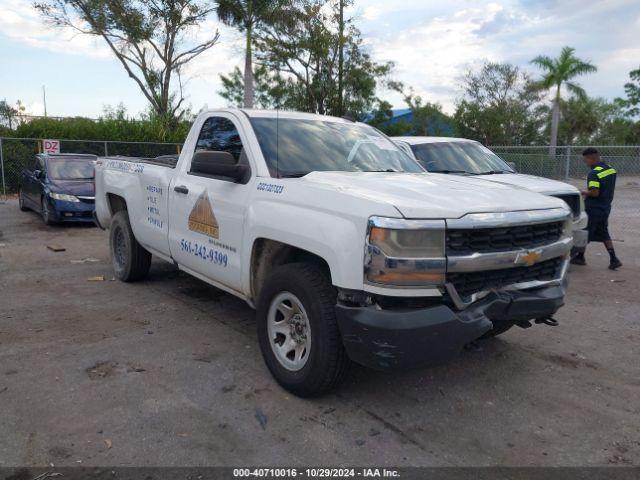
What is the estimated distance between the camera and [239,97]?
41.0 meters

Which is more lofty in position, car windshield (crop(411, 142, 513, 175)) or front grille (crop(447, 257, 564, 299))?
car windshield (crop(411, 142, 513, 175))

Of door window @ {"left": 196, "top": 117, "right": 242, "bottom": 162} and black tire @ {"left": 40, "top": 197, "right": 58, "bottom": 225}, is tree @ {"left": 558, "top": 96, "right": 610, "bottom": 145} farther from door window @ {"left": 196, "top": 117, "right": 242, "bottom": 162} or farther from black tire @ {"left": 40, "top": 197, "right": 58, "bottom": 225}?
door window @ {"left": 196, "top": 117, "right": 242, "bottom": 162}

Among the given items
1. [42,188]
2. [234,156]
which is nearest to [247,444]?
[234,156]

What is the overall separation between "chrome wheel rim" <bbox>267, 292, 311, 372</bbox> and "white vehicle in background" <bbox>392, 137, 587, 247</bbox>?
4.44 m

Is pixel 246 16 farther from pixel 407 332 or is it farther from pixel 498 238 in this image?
pixel 407 332

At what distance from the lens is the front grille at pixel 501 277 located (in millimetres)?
3369

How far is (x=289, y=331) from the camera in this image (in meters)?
3.86

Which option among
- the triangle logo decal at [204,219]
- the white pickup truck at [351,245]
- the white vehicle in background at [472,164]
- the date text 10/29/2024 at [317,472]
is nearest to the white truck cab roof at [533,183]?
the white vehicle in background at [472,164]

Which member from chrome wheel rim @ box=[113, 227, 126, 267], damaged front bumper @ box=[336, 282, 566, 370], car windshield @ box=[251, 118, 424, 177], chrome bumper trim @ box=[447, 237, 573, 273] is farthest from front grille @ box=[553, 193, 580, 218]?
chrome wheel rim @ box=[113, 227, 126, 267]

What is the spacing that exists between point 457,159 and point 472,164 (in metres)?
0.24

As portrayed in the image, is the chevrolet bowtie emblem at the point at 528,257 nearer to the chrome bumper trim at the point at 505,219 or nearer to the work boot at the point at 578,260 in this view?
the chrome bumper trim at the point at 505,219

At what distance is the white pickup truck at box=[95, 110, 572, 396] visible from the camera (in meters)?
3.17

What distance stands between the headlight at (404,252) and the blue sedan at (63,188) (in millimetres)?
10231

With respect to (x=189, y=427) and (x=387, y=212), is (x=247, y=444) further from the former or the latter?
(x=387, y=212)
